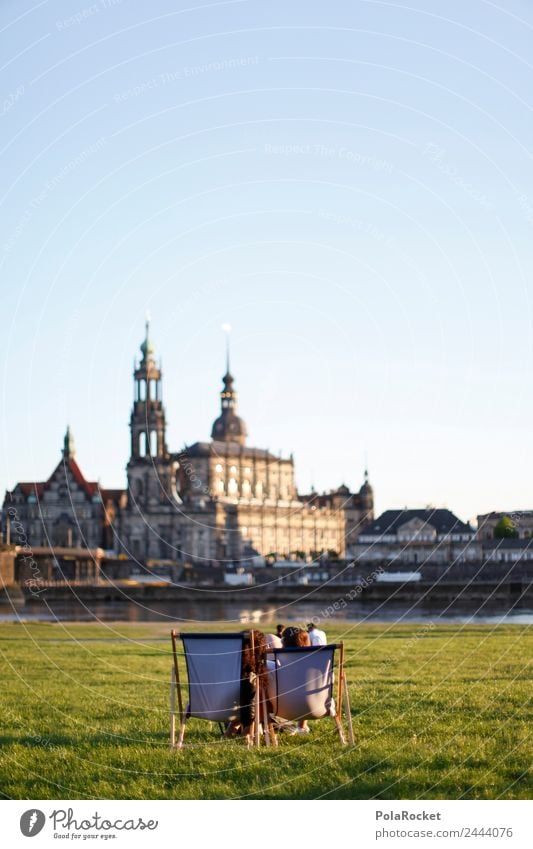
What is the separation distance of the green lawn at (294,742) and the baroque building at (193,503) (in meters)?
115

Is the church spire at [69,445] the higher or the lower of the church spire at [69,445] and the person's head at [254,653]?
the higher

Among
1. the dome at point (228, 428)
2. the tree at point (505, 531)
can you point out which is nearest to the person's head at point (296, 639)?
the tree at point (505, 531)

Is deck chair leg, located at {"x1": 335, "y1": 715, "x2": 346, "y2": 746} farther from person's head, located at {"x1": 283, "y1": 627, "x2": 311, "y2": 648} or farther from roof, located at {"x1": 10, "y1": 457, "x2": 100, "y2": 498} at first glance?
roof, located at {"x1": 10, "y1": 457, "x2": 100, "y2": 498}

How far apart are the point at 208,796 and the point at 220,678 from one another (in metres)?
2.07

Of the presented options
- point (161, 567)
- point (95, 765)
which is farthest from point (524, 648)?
point (161, 567)

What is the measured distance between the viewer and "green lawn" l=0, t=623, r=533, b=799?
862 cm

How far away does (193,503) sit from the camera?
144125 mm

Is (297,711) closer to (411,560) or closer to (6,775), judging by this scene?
(6,775)

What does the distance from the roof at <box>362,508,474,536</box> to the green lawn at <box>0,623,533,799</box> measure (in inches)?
4427

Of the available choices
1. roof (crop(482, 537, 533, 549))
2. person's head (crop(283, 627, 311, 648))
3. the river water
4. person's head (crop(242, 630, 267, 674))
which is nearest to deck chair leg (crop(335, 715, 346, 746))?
person's head (crop(242, 630, 267, 674))

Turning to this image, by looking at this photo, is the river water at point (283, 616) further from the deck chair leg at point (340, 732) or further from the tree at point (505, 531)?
the tree at point (505, 531)

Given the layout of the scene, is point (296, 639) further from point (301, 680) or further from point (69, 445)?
point (69, 445)

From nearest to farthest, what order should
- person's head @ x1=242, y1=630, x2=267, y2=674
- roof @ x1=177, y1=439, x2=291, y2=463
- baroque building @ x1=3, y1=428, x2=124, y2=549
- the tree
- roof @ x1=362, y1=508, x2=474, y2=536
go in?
person's head @ x1=242, y1=630, x2=267, y2=674
the tree
roof @ x1=362, y1=508, x2=474, y2=536
baroque building @ x1=3, y1=428, x2=124, y2=549
roof @ x1=177, y1=439, x2=291, y2=463

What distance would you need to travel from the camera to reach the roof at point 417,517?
5221 inches
